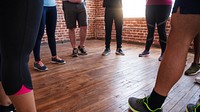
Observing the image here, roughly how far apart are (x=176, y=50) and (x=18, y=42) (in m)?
0.73

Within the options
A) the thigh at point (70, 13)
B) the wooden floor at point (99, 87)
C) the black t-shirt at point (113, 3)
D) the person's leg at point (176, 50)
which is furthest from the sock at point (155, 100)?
the black t-shirt at point (113, 3)

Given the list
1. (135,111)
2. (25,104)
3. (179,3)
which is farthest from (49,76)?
(179,3)

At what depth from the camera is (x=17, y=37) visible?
1.98 ft

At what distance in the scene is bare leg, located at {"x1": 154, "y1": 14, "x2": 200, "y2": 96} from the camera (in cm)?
88

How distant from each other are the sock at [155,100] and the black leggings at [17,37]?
2.19ft

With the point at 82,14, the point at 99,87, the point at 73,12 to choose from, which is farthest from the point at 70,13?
the point at 99,87

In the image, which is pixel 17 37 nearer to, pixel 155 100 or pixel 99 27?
pixel 155 100

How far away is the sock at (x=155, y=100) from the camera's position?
38.9 inches

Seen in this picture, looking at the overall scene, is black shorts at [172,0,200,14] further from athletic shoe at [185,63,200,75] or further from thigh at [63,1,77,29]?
thigh at [63,1,77,29]

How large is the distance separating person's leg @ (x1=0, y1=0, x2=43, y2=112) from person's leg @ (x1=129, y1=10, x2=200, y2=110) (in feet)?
2.14

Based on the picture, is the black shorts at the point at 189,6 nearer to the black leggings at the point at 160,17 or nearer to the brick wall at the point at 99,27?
the black leggings at the point at 160,17

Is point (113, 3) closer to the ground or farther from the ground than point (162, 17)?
farther from the ground

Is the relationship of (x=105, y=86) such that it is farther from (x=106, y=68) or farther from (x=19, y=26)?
(x=19, y=26)

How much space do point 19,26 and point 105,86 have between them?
113 centimetres
